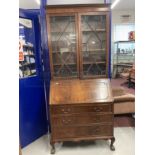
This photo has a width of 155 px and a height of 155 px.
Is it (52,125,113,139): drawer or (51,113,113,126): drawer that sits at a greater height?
(51,113,113,126): drawer

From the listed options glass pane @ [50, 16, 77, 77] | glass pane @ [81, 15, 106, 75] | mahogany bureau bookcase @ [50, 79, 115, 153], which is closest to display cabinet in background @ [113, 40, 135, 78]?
glass pane @ [81, 15, 106, 75]

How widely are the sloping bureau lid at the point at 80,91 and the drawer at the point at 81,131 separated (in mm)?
396

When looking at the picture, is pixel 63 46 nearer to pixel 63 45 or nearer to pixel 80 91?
pixel 63 45

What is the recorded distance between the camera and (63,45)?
3170 mm

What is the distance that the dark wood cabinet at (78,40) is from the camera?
2.98 metres

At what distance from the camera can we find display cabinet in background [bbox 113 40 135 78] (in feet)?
29.0

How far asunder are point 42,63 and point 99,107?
124cm

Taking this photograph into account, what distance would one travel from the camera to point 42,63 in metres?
3.34

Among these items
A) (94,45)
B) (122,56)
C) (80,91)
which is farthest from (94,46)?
(122,56)

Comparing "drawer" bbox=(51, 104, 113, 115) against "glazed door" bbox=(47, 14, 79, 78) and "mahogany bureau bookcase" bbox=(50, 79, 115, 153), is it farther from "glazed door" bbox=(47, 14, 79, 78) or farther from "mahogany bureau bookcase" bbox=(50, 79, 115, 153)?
"glazed door" bbox=(47, 14, 79, 78)

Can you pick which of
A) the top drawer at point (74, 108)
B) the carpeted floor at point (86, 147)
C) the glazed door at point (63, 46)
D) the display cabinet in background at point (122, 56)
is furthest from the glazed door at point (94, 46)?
the display cabinet in background at point (122, 56)

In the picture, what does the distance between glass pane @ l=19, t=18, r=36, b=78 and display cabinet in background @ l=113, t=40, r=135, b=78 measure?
20.1ft
